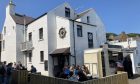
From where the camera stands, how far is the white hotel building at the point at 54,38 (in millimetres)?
22219

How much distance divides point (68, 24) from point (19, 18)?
11.6m

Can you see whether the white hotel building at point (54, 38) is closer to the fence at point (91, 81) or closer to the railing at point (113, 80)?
the fence at point (91, 81)

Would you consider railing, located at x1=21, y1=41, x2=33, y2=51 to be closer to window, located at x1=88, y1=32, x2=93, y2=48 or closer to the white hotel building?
the white hotel building

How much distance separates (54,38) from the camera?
2369 centimetres

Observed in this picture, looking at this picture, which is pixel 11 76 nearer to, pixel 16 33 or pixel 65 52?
pixel 65 52

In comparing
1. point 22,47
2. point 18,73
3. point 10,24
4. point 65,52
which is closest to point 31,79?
point 18,73

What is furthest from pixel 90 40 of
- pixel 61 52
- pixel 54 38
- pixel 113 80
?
pixel 113 80

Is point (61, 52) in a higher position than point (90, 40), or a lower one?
lower

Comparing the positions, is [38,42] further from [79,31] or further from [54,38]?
[79,31]

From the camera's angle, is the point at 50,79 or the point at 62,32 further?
the point at 62,32

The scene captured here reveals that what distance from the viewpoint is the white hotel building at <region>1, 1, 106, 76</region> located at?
22.2 meters

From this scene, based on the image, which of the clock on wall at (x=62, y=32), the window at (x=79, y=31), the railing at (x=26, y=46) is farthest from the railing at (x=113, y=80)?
the railing at (x=26, y=46)

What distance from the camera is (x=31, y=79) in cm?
1249

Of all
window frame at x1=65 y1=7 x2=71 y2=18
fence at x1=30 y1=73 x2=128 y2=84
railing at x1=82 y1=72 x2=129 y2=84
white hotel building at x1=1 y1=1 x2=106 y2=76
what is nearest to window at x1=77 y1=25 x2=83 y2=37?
white hotel building at x1=1 y1=1 x2=106 y2=76
